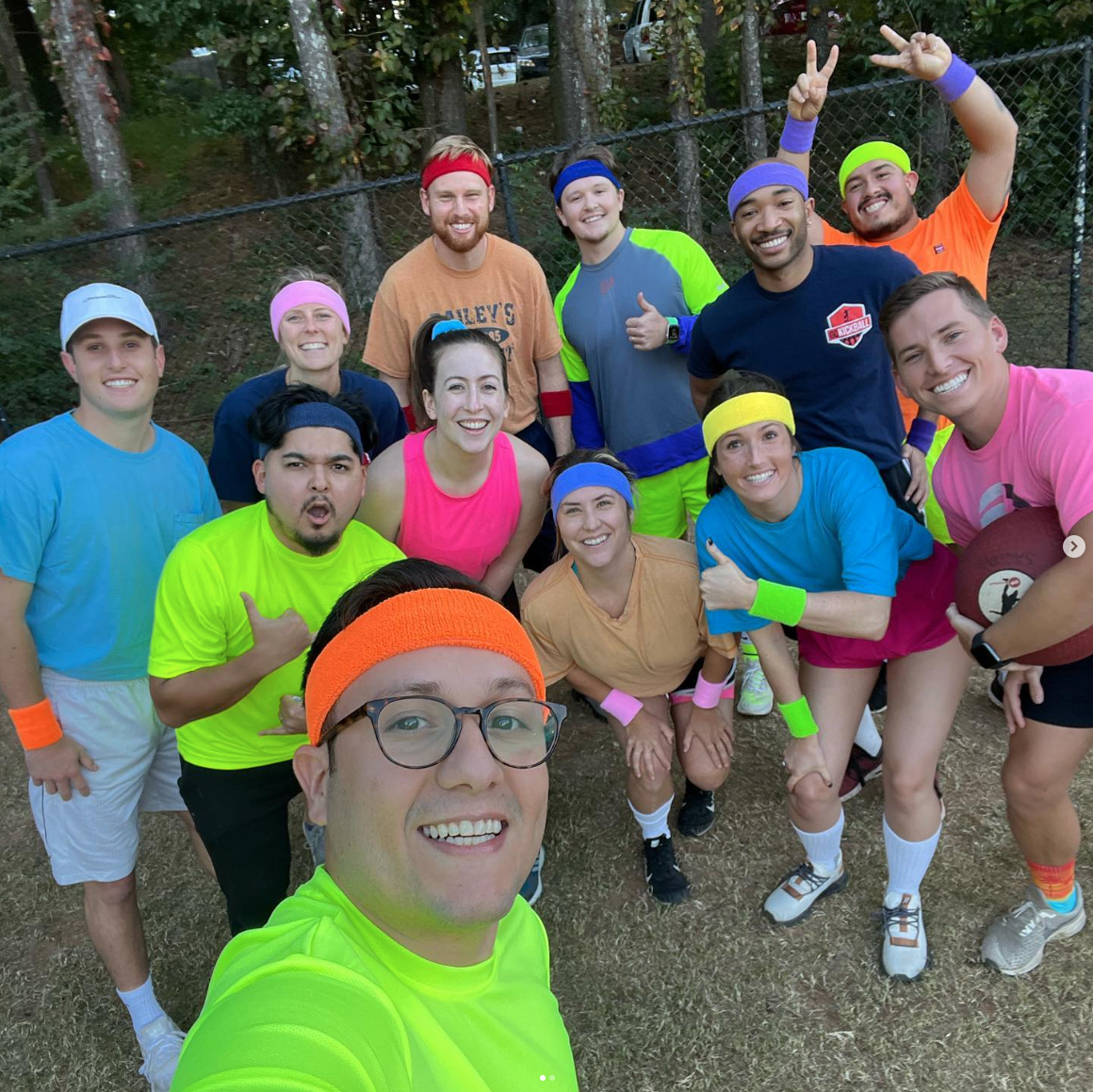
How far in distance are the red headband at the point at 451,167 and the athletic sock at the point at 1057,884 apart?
11.2 feet

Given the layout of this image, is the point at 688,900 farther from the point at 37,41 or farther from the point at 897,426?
the point at 37,41

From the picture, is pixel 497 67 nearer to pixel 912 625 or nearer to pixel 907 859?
pixel 912 625

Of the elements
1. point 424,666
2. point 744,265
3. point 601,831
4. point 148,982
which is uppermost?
point 424,666

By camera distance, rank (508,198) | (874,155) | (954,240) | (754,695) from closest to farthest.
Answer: (954,240) < (874,155) < (754,695) < (508,198)

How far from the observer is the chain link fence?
26.3 feet

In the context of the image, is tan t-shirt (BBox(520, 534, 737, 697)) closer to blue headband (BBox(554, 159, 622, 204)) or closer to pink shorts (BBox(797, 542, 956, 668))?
pink shorts (BBox(797, 542, 956, 668))

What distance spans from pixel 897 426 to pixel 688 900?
2.00 m

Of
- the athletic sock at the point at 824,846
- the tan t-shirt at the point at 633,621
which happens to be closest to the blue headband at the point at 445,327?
the tan t-shirt at the point at 633,621

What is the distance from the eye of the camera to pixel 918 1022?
8.93 ft

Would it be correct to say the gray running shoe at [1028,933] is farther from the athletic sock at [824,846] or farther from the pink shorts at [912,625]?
the pink shorts at [912,625]

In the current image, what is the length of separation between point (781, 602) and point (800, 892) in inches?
44.9

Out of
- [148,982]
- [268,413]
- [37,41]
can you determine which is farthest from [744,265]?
[37,41]

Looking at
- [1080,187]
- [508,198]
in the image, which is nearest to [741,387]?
[508,198]

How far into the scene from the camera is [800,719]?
9.70ft
